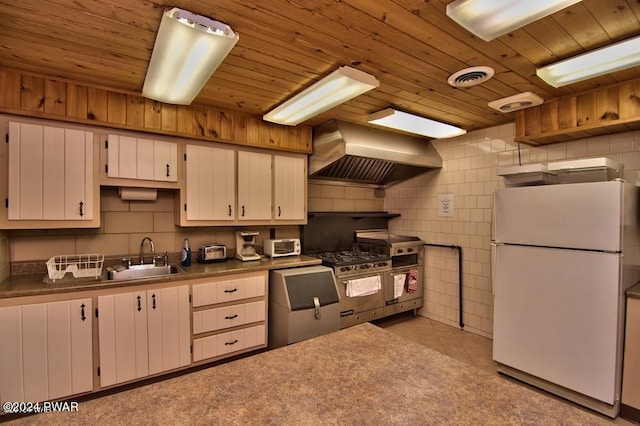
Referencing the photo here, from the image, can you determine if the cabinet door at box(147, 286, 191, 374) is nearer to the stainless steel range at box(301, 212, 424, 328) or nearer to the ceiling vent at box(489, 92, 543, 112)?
the stainless steel range at box(301, 212, 424, 328)

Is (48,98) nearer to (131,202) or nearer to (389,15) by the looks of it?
(131,202)

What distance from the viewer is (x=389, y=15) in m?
1.63

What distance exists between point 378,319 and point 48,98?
3778 millimetres

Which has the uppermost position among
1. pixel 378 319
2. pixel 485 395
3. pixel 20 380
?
pixel 485 395

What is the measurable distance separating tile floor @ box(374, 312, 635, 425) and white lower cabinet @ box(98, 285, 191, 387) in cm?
233

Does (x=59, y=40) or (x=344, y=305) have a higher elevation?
(x=59, y=40)

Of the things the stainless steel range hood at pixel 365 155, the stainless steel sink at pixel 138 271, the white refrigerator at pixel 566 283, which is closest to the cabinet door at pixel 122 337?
the stainless steel sink at pixel 138 271

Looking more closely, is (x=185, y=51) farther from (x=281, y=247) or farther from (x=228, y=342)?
(x=228, y=342)

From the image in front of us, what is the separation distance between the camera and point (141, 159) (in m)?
2.76

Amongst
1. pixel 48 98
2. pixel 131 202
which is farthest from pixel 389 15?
pixel 131 202

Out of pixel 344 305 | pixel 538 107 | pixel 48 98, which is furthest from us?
pixel 344 305

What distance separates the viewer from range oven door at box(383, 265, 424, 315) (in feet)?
12.7

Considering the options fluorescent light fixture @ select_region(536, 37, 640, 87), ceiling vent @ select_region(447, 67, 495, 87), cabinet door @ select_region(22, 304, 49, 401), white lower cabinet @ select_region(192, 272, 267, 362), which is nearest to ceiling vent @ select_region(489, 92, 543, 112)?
fluorescent light fixture @ select_region(536, 37, 640, 87)

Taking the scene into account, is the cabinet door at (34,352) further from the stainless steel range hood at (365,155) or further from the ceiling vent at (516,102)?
the ceiling vent at (516,102)
